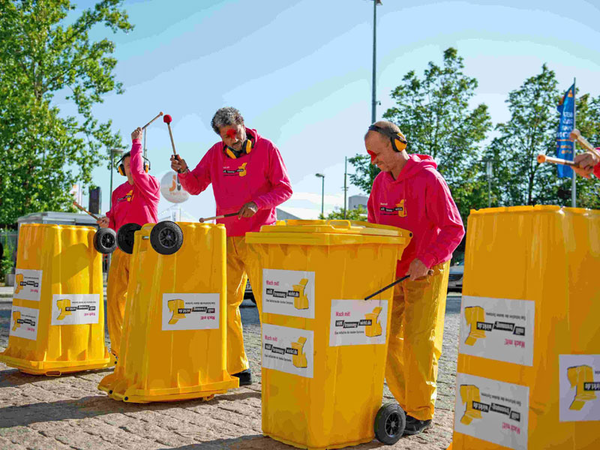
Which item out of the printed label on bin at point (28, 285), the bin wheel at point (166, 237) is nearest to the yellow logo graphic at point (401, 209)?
the bin wheel at point (166, 237)

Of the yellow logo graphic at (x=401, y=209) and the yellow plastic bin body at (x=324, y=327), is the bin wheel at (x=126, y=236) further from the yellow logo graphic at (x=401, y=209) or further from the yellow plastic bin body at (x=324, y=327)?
the yellow logo graphic at (x=401, y=209)

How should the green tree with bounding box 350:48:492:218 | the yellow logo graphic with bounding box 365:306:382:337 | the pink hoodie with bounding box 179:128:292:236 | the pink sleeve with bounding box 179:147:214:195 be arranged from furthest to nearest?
1. the green tree with bounding box 350:48:492:218
2. the pink sleeve with bounding box 179:147:214:195
3. the pink hoodie with bounding box 179:128:292:236
4. the yellow logo graphic with bounding box 365:306:382:337

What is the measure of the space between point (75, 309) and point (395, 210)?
340 cm

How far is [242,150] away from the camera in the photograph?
18.7 feet

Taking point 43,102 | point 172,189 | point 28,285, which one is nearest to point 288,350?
point 28,285

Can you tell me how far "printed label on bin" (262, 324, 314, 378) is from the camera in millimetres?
3742

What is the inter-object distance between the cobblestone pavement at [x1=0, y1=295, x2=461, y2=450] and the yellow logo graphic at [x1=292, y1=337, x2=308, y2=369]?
0.54m

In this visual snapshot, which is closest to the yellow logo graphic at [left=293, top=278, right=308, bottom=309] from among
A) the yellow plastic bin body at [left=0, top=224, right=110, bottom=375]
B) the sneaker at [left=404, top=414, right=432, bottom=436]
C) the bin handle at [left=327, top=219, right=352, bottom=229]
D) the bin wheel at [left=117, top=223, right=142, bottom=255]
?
the bin handle at [left=327, top=219, right=352, bottom=229]

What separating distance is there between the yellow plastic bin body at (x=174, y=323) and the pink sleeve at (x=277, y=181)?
2.01ft

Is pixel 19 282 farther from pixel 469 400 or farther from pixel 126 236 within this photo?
pixel 469 400

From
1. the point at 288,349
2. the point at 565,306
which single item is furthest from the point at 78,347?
the point at 565,306

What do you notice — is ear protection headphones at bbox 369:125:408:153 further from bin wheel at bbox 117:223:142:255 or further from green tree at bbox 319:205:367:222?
green tree at bbox 319:205:367:222

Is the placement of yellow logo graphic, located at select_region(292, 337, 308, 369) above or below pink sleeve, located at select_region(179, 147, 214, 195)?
below

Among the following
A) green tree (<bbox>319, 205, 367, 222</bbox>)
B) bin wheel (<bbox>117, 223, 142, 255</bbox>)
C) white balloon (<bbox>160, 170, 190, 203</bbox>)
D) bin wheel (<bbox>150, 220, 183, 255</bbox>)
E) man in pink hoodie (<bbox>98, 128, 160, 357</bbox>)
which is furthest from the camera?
green tree (<bbox>319, 205, 367, 222</bbox>)
